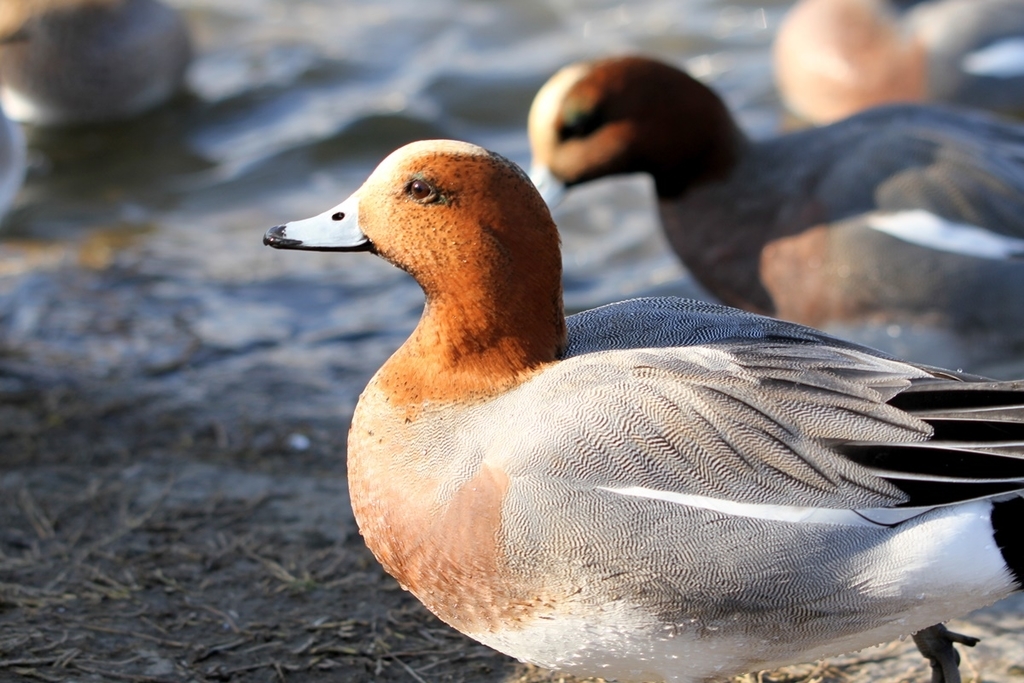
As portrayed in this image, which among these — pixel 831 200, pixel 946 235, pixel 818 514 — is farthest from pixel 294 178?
pixel 818 514

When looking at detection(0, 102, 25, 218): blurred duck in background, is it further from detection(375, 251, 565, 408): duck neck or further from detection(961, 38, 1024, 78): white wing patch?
detection(961, 38, 1024, 78): white wing patch

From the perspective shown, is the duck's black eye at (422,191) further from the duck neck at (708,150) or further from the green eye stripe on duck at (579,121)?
the duck neck at (708,150)

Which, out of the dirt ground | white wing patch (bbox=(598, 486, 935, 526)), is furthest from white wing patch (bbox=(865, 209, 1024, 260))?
white wing patch (bbox=(598, 486, 935, 526))

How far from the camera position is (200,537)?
3451mm

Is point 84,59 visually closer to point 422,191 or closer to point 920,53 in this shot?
point 920,53

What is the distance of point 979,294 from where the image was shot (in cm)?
454

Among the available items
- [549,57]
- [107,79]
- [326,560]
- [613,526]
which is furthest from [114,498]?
[549,57]

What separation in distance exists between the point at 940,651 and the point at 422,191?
1.46 metres

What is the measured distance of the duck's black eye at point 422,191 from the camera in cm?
259

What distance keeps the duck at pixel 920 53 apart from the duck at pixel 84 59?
12.0ft

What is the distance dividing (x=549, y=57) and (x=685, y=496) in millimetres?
5831

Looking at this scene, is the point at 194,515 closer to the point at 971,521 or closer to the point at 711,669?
the point at 711,669

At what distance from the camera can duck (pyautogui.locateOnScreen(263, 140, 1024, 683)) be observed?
2.37m

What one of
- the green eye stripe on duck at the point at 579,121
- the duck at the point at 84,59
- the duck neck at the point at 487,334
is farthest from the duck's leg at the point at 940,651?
the duck at the point at 84,59
